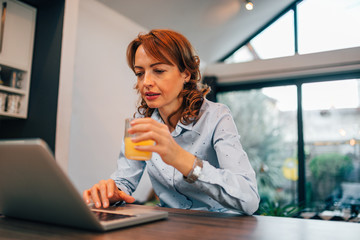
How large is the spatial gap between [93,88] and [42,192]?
3.06 m

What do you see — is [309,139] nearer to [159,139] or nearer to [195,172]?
[195,172]

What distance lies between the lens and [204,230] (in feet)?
2.39

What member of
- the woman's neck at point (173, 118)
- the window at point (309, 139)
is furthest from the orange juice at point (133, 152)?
the window at point (309, 139)

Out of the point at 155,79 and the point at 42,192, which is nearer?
the point at 42,192

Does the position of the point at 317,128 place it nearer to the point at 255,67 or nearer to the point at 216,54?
the point at 255,67

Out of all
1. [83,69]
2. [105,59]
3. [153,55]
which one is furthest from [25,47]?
[153,55]

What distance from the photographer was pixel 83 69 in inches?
138

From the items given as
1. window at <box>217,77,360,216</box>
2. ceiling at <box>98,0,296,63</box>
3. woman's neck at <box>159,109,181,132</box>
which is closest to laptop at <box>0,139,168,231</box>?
woman's neck at <box>159,109,181,132</box>

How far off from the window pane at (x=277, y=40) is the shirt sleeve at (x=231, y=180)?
456 centimetres

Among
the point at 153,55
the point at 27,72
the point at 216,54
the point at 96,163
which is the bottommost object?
→ the point at 96,163

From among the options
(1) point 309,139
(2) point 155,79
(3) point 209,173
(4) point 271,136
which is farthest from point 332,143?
(3) point 209,173

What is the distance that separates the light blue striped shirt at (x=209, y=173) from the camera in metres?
0.98

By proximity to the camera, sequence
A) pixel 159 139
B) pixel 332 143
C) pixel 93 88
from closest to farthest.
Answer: pixel 159 139 < pixel 93 88 < pixel 332 143

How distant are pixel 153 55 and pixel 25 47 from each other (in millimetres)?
2154
